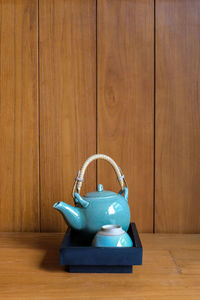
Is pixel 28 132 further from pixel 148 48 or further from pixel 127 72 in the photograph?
pixel 148 48

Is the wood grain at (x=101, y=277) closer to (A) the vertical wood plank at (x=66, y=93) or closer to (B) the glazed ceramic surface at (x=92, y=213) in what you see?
Result: (B) the glazed ceramic surface at (x=92, y=213)

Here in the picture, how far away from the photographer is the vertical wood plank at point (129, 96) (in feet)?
3.68

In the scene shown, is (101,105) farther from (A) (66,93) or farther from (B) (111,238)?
(B) (111,238)

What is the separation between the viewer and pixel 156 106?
1.12 metres

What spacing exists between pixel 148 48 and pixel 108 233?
70cm

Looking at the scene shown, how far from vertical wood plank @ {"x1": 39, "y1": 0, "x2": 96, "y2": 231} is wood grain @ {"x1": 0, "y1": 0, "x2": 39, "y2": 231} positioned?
0.04 m

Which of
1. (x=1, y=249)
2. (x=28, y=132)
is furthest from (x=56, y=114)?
(x=1, y=249)

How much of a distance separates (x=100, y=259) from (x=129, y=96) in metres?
0.61

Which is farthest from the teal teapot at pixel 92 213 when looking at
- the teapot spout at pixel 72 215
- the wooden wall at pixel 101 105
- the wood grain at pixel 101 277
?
the wooden wall at pixel 101 105

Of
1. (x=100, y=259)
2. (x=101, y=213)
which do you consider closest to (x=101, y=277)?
(x=100, y=259)

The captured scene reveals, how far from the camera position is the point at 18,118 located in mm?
1156

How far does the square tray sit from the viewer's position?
0.75 m

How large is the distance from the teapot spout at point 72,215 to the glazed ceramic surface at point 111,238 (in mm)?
74

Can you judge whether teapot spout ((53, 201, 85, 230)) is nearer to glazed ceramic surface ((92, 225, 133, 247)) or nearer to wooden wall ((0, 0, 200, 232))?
glazed ceramic surface ((92, 225, 133, 247))
